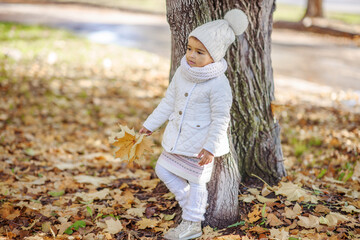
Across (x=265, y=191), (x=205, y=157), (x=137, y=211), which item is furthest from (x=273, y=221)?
(x=137, y=211)

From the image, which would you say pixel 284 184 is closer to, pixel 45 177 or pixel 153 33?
pixel 45 177

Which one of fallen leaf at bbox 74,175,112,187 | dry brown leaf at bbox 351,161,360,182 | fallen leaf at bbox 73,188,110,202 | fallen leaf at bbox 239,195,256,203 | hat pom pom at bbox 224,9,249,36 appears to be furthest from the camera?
fallen leaf at bbox 74,175,112,187

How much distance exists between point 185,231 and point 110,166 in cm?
178

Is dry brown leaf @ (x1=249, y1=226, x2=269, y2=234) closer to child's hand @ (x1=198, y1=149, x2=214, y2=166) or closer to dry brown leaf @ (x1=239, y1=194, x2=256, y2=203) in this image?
dry brown leaf @ (x1=239, y1=194, x2=256, y2=203)

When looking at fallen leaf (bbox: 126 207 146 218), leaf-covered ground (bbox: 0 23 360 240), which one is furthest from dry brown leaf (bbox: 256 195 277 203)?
fallen leaf (bbox: 126 207 146 218)

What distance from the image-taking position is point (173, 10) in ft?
9.27

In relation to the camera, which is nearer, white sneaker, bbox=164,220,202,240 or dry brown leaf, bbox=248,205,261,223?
white sneaker, bbox=164,220,202,240

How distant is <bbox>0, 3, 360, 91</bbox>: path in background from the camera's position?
860 centimetres

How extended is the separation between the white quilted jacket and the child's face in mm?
50

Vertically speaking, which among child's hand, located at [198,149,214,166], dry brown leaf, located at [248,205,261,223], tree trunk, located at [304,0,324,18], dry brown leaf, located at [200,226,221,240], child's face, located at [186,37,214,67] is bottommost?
dry brown leaf, located at [200,226,221,240]

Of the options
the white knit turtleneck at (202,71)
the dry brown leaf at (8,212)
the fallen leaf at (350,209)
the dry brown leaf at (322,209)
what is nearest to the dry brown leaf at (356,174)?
the fallen leaf at (350,209)

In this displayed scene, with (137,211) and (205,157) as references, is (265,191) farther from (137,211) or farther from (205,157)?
(137,211)

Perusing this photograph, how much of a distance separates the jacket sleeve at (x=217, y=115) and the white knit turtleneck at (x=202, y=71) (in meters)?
0.08

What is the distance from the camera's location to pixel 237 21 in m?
2.53
